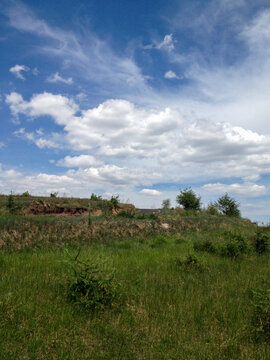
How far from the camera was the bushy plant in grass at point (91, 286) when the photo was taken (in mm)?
4875

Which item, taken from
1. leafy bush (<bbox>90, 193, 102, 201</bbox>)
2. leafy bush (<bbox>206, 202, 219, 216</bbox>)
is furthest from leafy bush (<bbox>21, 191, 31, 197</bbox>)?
leafy bush (<bbox>206, 202, 219, 216</bbox>)

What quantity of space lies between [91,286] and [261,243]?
7.96 metres

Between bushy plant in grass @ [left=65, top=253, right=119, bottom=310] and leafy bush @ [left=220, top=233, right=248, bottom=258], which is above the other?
leafy bush @ [left=220, top=233, right=248, bottom=258]

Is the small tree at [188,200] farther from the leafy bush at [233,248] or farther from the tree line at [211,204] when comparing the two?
the leafy bush at [233,248]

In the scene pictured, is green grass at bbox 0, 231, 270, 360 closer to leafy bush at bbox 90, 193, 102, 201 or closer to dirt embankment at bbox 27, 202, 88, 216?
dirt embankment at bbox 27, 202, 88, 216

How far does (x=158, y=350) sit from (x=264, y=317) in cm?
194

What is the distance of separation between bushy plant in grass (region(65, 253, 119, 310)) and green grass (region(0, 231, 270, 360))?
0.49ft

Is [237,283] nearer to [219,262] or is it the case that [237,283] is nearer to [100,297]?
[219,262]

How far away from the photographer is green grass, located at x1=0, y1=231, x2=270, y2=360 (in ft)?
12.1

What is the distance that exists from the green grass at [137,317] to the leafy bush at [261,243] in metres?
3.62

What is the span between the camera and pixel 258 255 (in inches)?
397

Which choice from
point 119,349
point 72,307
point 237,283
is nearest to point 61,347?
point 119,349

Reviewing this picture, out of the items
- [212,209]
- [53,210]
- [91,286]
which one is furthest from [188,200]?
[91,286]

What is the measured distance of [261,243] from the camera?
10.6 m
